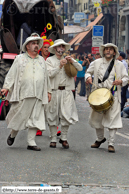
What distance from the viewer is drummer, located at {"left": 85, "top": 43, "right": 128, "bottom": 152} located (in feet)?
26.4

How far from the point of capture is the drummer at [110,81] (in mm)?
8039

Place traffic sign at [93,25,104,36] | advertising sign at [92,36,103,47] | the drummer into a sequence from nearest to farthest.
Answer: the drummer, advertising sign at [92,36,103,47], traffic sign at [93,25,104,36]

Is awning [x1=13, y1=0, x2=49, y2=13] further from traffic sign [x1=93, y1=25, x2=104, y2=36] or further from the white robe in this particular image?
traffic sign [x1=93, y1=25, x2=104, y2=36]

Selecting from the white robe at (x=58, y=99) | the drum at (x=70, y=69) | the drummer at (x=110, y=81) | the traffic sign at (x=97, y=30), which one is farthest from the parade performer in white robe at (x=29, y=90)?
the traffic sign at (x=97, y=30)

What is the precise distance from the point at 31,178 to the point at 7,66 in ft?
21.4

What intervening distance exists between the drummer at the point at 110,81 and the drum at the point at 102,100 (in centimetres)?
23

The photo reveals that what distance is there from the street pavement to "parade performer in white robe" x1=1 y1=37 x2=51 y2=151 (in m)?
0.45

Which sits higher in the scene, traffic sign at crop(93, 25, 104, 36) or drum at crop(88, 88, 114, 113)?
drum at crop(88, 88, 114, 113)

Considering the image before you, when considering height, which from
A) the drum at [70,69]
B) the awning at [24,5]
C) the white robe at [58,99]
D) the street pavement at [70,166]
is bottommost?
the street pavement at [70,166]

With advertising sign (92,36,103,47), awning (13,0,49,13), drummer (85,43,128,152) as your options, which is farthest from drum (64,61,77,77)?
advertising sign (92,36,103,47)

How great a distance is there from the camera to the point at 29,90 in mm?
7734

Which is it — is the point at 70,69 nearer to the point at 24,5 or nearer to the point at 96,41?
the point at 24,5

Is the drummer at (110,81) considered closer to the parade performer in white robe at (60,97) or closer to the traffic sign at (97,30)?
the parade performer in white robe at (60,97)

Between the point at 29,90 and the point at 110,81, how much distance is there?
146cm
